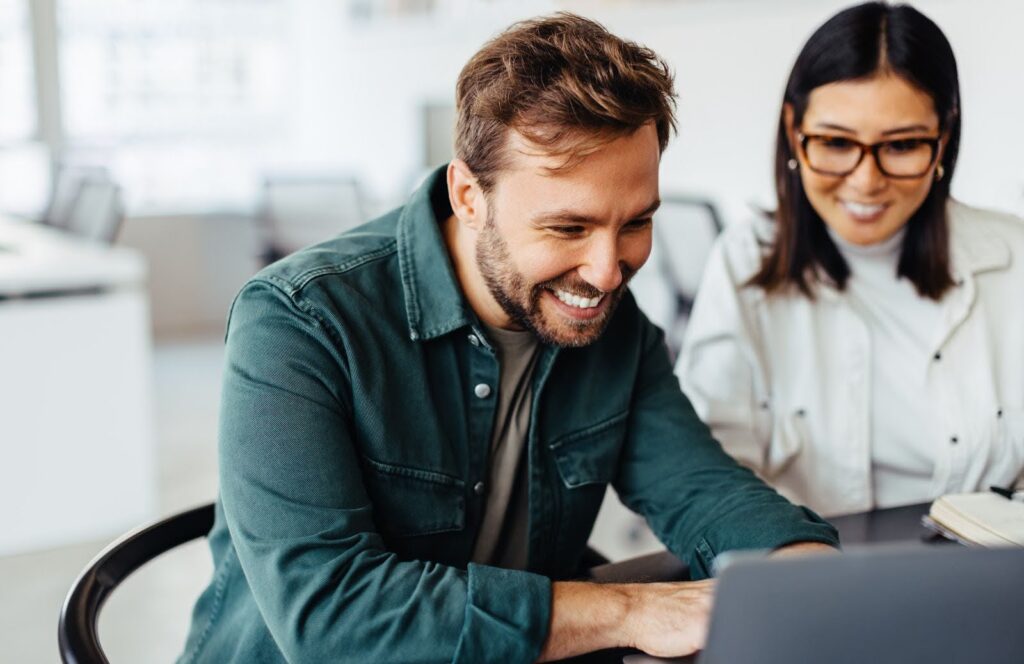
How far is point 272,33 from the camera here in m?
6.77

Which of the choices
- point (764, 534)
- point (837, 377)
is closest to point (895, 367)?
point (837, 377)

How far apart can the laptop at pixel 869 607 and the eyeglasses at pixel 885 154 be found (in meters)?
1.06

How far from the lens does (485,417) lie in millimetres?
1271

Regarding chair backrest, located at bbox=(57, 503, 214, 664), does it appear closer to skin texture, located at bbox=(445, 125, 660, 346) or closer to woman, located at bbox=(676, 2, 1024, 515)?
skin texture, located at bbox=(445, 125, 660, 346)

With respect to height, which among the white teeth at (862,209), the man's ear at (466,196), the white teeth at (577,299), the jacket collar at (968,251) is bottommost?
the jacket collar at (968,251)

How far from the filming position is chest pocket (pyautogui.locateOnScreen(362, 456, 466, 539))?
1182 millimetres

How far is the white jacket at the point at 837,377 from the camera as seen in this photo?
1644 mm

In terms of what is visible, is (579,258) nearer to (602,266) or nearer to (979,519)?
(602,266)

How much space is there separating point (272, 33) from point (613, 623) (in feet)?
20.8

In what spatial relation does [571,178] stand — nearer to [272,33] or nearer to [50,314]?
[50,314]

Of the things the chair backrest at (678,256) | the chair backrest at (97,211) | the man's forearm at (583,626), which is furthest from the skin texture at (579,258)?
the chair backrest at (97,211)

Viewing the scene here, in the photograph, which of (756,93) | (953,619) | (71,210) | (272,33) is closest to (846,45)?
(953,619)

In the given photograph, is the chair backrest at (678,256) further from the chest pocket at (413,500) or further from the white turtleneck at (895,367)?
the chest pocket at (413,500)

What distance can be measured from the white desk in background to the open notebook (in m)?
2.53
